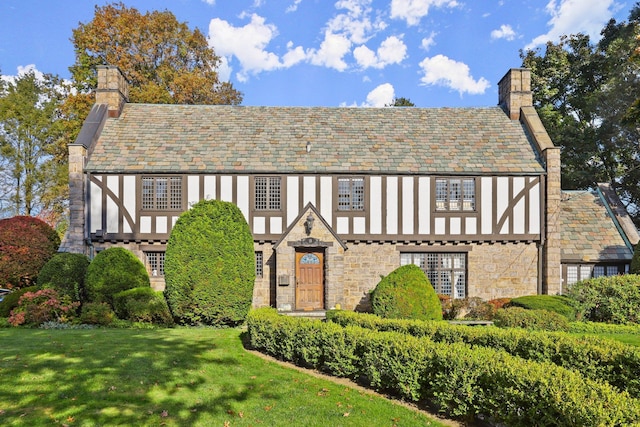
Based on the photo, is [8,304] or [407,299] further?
[8,304]

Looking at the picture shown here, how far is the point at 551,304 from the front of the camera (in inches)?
587

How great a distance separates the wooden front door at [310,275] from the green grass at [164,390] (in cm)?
713

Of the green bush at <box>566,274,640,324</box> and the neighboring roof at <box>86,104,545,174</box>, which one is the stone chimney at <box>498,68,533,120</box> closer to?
the neighboring roof at <box>86,104,545,174</box>

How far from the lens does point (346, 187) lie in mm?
17797

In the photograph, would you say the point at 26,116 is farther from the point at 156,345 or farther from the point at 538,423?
the point at 538,423

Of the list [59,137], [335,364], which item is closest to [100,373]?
[335,364]

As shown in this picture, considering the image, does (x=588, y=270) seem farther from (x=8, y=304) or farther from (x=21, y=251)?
(x=21, y=251)

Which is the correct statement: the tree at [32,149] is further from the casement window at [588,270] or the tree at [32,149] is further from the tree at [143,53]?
the casement window at [588,270]

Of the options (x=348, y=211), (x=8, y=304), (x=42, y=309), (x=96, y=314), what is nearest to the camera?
(x=42, y=309)

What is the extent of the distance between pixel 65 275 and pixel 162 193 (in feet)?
15.7

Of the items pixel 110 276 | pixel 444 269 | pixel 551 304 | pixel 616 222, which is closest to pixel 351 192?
pixel 444 269

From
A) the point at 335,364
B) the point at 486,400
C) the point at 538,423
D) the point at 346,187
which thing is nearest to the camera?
the point at 538,423

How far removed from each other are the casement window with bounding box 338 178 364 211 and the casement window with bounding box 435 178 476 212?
3198mm

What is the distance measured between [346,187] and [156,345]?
10198mm
